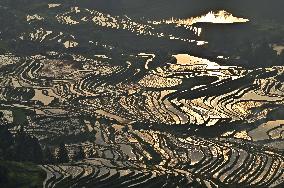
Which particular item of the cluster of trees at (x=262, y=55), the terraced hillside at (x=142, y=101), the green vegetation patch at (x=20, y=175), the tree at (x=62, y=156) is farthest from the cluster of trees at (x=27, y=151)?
the cluster of trees at (x=262, y=55)

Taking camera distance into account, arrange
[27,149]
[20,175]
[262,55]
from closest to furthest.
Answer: [20,175], [27,149], [262,55]

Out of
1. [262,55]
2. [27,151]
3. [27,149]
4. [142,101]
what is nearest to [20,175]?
[27,151]

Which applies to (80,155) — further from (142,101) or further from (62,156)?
(142,101)

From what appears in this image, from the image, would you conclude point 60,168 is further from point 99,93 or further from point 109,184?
point 99,93

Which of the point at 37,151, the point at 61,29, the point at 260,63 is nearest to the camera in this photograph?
the point at 37,151

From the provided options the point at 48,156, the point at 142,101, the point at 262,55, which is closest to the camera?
the point at 48,156

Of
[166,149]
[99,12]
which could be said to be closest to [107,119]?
[166,149]
